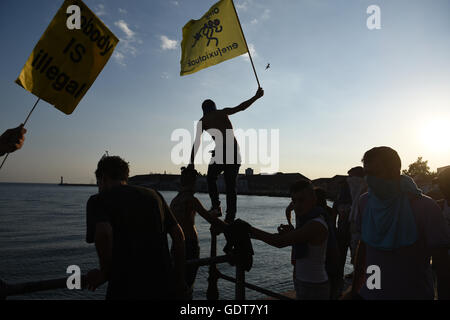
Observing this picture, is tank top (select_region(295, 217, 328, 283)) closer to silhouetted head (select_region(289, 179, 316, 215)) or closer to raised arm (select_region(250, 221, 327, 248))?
raised arm (select_region(250, 221, 327, 248))

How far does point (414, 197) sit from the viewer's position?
256 centimetres

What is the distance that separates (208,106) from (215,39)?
6.66 feet

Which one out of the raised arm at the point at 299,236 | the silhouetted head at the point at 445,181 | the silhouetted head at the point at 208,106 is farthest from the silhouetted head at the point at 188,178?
the silhouetted head at the point at 445,181

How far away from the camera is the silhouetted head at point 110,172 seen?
273 centimetres

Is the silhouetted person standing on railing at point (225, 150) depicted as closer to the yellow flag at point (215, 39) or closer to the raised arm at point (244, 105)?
the raised arm at point (244, 105)

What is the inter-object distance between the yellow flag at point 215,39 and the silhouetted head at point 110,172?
4155mm

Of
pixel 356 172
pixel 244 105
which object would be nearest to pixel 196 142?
pixel 244 105

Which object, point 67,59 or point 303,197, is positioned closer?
point 303,197

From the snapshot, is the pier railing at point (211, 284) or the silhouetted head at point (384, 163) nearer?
the pier railing at point (211, 284)

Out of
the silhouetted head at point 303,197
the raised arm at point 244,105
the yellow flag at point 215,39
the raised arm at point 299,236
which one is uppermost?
the yellow flag at point 215,39

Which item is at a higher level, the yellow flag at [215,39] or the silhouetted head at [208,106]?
the yellow flag at [215,39]

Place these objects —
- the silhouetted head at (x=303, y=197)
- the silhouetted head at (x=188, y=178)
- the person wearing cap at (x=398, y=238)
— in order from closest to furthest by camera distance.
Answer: the person wearing cap at (x=398, y=238) → the silhouetted head at (x=303, y=197) → the silhouetted head at (x=188, y=178)

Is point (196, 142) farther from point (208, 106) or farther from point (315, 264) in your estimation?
point (315, 264)

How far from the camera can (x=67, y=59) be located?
392 cm
